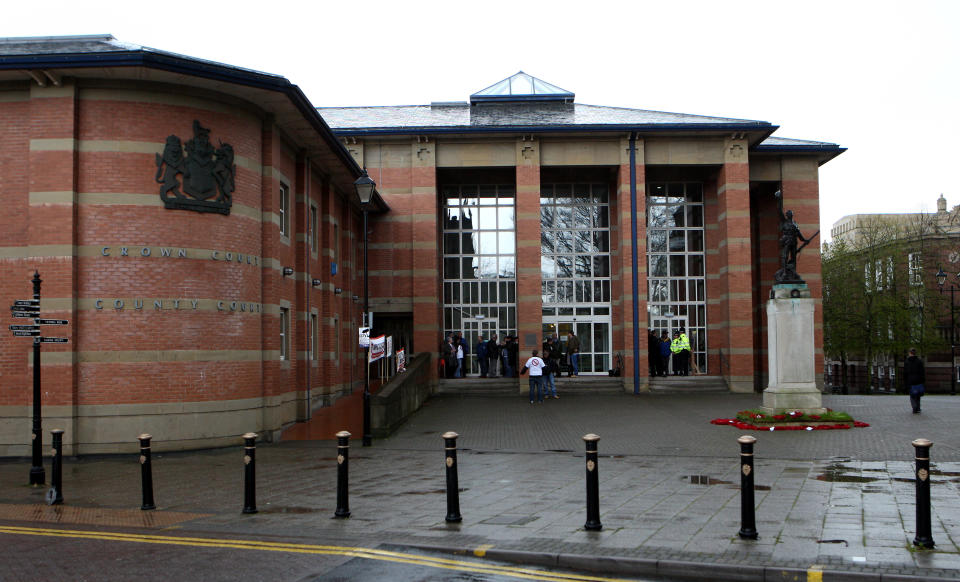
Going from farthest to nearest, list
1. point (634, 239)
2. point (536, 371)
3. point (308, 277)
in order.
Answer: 1. point (634, 239)
2. point (536, 371)
3. point (308, 277)

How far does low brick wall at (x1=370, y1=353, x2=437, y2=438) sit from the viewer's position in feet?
60.3

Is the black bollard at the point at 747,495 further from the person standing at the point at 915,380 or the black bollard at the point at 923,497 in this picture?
the person standing at the point at 915,380

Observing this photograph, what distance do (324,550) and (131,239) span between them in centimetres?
1028

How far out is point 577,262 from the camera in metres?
34.2

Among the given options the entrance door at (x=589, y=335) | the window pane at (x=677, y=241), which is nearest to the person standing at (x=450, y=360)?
the entrance door at (x=589, y=335)

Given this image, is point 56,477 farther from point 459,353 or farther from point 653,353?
point 653,353

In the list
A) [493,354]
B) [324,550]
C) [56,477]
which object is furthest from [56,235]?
[493,354]

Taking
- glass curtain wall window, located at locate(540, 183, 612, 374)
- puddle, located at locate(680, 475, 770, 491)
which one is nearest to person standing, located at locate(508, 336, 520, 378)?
glass curtain wall window, located at locate(540, 183, 612, 374)

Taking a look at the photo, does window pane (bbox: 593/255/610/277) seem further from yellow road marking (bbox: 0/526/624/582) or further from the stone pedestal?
yellow road marking (bbox: 0/526/624/582)

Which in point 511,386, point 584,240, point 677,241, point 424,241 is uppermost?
point 584,240

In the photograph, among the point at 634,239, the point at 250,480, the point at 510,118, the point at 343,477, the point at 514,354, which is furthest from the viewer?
the point at 510,118

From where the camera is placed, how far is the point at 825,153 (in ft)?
107

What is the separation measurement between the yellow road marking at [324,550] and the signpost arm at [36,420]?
10.3 feet

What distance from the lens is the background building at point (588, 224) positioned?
1208 inches
